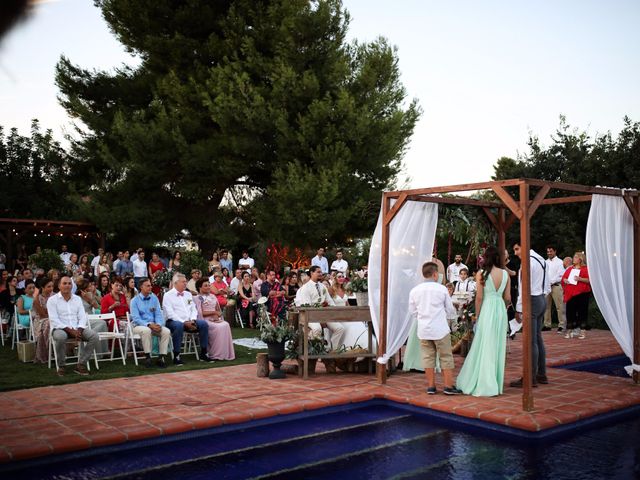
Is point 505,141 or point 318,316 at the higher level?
point 505,141

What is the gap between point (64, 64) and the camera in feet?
78.0

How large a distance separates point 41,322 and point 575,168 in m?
19.1

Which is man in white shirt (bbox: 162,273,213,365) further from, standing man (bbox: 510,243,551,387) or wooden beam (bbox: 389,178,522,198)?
standing man (bbox: 510,243,551,387)

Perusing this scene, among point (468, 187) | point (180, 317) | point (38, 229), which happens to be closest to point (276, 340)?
point (180, 317)

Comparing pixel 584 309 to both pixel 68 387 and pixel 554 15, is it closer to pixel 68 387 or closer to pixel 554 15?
pixel 554 15

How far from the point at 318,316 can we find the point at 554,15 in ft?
24.0

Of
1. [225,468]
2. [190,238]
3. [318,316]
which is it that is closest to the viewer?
[225,468]

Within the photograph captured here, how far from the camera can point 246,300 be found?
1459 cm

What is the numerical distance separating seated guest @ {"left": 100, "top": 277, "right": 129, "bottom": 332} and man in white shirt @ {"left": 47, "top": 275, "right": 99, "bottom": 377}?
1395 mm

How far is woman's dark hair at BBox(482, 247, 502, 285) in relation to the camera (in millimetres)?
7012

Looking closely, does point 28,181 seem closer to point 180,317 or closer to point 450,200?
point 180,317

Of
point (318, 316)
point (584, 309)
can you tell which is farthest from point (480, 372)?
point (584, 309)

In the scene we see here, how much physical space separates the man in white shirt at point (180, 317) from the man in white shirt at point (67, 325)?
47.8 inches

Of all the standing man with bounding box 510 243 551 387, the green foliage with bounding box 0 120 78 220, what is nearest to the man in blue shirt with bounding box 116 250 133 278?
the green foliage with bounding box 0 120 78 220
